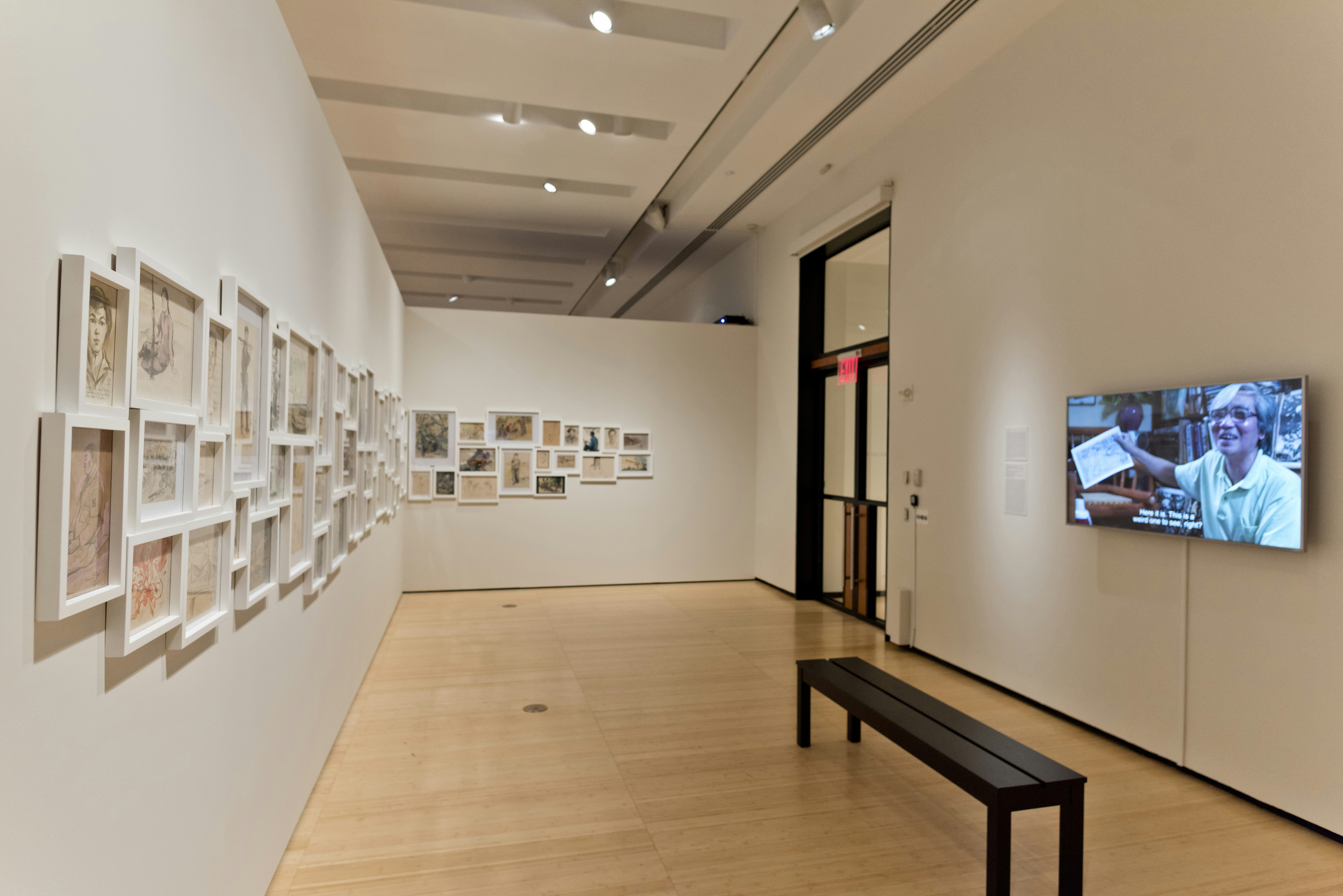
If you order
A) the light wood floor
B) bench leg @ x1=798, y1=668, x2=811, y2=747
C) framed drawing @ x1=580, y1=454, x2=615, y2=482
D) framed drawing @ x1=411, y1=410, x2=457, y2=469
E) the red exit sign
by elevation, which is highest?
the red exit sign

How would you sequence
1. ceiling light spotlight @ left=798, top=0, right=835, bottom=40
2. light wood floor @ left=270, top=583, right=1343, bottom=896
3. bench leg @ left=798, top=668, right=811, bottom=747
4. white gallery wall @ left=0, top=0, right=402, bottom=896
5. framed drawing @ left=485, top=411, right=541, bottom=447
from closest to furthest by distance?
1. white gallery wall @ left=0, top=0, right=402, bottom=896
2. light wood floor @ left=270, top=583, right=1343, bottom=896
3. bench leg @ left=798, top=668, right=811, bottom=747
4. ceiling light spotlight @ left=798, top=0, right=835, bottom=40
5. framed drawing @ left=485, top=411, right=541, bottom=447

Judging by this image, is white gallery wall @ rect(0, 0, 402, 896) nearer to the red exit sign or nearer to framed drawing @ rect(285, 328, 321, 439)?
framed drawing @ rect(285, 328, 321, 439)

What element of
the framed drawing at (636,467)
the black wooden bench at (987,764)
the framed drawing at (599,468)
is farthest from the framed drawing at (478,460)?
the black wooden bench at (987,764)

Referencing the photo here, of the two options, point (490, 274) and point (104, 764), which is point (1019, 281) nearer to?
point (104, 764)

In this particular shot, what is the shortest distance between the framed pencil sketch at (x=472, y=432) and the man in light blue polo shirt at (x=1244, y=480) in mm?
7352

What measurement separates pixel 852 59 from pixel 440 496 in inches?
256

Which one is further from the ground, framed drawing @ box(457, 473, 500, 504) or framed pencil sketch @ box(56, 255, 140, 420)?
framed pencil sketch @ box(56, 255, 140, 420)

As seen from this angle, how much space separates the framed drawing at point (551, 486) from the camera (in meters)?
9.55

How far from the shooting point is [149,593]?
1.71m

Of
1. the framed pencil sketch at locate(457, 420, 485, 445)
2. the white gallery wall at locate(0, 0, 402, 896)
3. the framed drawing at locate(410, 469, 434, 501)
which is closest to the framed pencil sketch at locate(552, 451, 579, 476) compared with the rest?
the framed pencil sketch at locate(457, 420, 485, 445)

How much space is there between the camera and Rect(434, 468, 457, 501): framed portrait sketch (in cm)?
921

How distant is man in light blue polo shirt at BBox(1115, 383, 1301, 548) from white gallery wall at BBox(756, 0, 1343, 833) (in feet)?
0.41

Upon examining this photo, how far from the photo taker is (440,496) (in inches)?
364

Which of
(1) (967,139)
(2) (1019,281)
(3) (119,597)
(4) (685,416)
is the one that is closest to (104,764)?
(3) (119,597)
